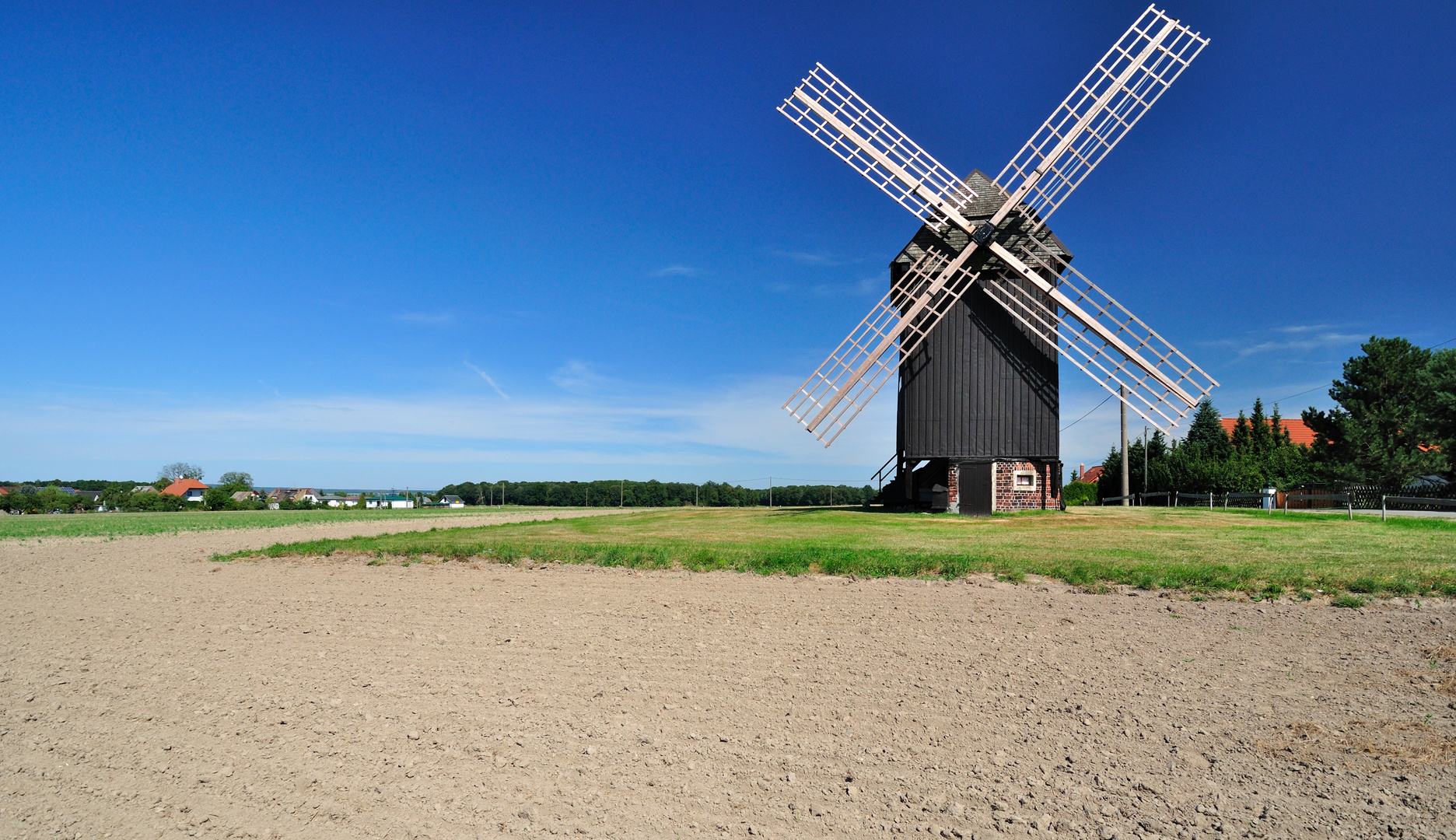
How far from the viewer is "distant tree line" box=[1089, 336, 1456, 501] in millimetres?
36156

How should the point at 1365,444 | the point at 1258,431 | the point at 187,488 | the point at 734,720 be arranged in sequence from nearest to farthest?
the point at 734,720, the point at 1365,444, the point at 1258,431, the point at 187,488

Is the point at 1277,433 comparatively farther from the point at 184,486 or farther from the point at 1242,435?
the point at 184,486

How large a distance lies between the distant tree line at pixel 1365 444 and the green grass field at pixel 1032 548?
18675 millimetres

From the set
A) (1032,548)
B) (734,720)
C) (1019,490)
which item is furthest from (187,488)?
(734,720)

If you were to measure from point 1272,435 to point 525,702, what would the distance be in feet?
187

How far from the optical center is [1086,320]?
21047mm

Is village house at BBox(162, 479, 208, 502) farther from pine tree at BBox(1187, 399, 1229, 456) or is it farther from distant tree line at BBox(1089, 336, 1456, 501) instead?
pine tree at BBox(1187, 399, 1229, 456)

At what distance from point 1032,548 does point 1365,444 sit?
37067 mm

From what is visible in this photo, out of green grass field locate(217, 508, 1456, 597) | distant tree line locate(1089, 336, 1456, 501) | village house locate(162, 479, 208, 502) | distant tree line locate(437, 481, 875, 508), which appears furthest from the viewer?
village house locate(162, 479, 208, 502)

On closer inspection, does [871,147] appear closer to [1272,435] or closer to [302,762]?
[302,762]

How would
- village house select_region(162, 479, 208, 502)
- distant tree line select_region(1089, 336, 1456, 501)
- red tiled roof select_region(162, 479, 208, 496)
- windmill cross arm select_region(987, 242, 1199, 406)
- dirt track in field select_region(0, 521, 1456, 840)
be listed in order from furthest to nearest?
1. red tiled roof select_region(162, 479, 208, 496)
2. village house select_region(162, 479, 208, 502)
3. distant tree line select_region(1089, 336, 1456, 501)
4. windmill cross arm select_region(987, 242, 1199, 406)
5. dirt track in field select_region(0, 521, 1456, 840)

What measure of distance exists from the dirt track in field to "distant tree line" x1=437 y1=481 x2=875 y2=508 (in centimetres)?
4130

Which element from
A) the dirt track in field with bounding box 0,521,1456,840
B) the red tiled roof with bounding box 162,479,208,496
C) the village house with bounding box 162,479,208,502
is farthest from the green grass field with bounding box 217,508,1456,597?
the red tiled roof with bounding box 162,479,208,496

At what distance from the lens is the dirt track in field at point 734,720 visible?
349 cm
